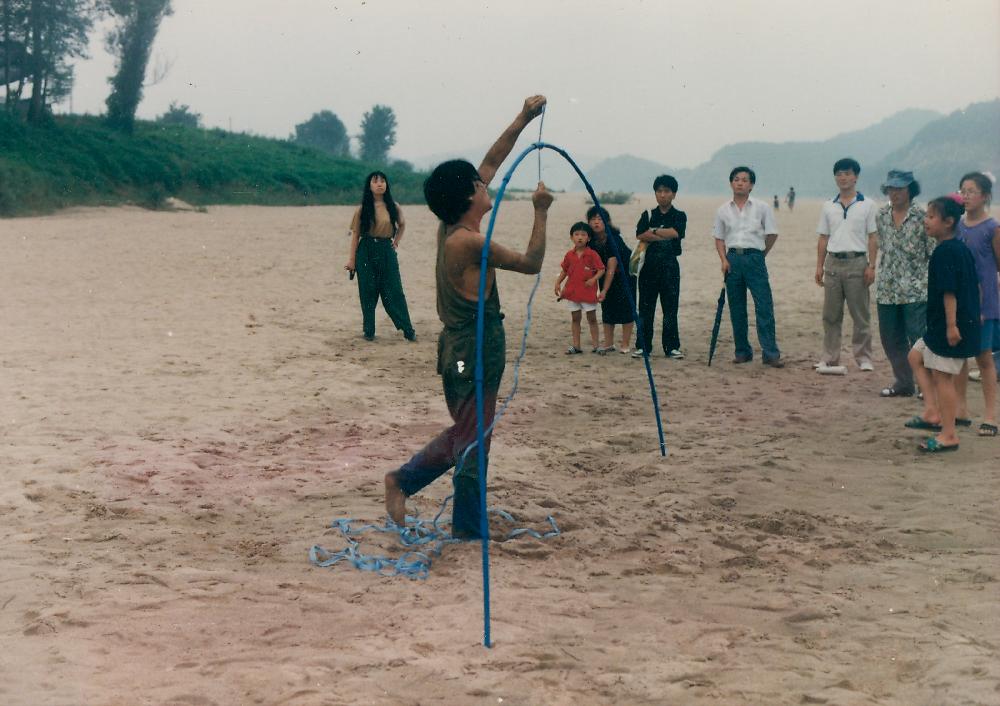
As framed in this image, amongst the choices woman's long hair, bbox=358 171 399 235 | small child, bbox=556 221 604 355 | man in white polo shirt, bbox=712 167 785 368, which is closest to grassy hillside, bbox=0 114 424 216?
Result: woman's long hair, bbox=358 171 399 235

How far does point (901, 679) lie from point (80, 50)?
40848mm

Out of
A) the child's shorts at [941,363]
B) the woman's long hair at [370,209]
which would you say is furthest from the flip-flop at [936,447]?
the woman's long hair at [370,209]

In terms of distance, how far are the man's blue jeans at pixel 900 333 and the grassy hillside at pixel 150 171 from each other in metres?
21.4

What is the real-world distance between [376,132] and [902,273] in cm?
8604

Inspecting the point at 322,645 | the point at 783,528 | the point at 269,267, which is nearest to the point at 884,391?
the point at 783,528

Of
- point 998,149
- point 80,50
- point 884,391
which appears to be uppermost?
point 998,149

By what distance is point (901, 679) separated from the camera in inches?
148

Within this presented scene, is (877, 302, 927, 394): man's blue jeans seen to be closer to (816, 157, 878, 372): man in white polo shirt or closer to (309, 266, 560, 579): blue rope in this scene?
(816, 157, 878, 372): man in white polo shirt

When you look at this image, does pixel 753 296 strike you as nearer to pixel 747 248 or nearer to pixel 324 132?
pixel 747 248

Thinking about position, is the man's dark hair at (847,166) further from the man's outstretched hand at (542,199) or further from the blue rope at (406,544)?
the man's outstretched hand at (542,199)

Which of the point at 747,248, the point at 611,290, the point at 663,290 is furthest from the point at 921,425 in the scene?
the point at 611,290

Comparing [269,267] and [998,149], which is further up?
[998,149]

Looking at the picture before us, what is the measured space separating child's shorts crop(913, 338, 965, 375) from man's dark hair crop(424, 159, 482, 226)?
3.80 meters

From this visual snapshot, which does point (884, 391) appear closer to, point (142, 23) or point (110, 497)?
point (110, 497)
